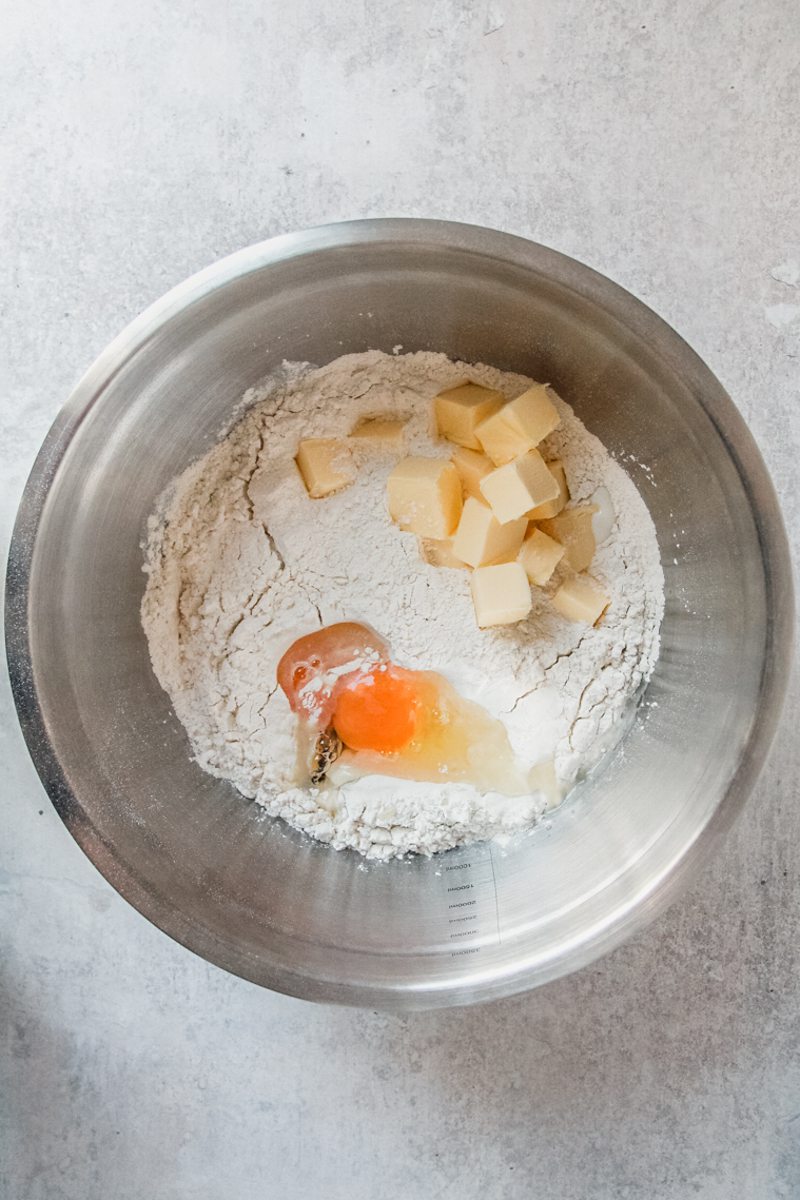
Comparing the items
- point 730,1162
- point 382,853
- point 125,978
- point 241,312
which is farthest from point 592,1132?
point 241,312

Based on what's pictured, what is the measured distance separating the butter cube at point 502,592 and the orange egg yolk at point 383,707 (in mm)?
210

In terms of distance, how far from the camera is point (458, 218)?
1.81m

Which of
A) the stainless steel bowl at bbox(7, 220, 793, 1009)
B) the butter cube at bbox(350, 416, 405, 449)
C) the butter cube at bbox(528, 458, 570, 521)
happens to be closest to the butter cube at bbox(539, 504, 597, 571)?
the butter cube at bbox(528, 458, 570, 521)

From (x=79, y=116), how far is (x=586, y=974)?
1.99 meters

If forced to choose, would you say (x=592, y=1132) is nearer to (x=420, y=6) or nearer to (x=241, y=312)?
(x=241, y=312)

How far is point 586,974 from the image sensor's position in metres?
1.87

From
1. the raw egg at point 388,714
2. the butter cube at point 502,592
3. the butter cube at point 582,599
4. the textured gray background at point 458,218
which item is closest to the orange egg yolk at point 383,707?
the raw egg at point 388,714

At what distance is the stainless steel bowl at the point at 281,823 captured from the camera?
1449mm

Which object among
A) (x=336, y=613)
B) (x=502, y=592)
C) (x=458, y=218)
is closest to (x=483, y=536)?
(x=502, y=592)

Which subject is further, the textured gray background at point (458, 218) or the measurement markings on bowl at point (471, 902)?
the textured gray background at point (458, 218)

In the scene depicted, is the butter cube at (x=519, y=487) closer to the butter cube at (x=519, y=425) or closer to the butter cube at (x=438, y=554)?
the butter cube at (x=519, y=425)

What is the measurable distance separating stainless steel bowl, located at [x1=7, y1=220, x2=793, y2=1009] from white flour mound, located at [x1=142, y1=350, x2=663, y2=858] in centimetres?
5

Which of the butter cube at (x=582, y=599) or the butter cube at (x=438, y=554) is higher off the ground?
the butter cube at (x=438, y=554)

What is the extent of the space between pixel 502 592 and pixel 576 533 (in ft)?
0.66
